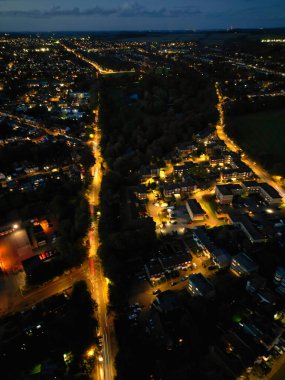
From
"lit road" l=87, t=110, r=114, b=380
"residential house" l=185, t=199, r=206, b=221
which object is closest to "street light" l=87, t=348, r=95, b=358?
"lit road" l=87, t=110, r=114, b=380

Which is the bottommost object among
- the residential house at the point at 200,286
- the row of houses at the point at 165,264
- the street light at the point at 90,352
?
the street light at the point at 90,352

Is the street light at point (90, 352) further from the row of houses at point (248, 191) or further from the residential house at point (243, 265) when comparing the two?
the row of houses at point (248, 191)

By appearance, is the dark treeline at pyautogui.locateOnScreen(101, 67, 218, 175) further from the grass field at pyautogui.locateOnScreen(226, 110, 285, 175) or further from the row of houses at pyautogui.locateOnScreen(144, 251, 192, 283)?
the row of houses at pyautogui.locateOnScreen(144, 251, 192, 283)

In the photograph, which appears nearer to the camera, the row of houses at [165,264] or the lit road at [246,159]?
the row of houses at [165,264]

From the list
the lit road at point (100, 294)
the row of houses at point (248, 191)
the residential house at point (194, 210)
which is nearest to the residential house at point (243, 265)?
the residential house at point (194, 210)

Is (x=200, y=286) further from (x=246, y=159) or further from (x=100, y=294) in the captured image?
(x=246, y=159)

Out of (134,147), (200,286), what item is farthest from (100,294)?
(134,147)

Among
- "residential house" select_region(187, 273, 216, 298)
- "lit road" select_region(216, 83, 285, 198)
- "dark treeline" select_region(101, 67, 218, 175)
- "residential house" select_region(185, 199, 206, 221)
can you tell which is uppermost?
"dark treeline" select_region(101, 67, 218, 175)

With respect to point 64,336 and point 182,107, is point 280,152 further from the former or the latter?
point 64,336
